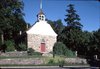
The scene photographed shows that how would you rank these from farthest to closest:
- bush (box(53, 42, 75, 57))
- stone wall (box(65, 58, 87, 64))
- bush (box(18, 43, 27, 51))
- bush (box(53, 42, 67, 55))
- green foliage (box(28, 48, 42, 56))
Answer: bush (box(18, 43, 27, 51)) < bush (box(53, 42, 67, 55)) < bush (box(53, 42, 75, 57)) < green foliage (box(28, 48, 42, 56)) < stone wall (box(65, 58, 87, 64))

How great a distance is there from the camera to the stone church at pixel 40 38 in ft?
190

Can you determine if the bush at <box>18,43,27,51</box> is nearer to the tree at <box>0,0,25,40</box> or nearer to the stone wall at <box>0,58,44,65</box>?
the tree at <box>0,0,25,40</box>

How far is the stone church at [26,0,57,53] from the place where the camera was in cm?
5797

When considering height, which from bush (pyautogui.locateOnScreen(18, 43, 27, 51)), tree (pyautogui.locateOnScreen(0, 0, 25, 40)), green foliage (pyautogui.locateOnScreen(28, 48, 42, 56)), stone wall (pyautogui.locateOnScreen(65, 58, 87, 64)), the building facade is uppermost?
tree (pyautogui.locateOnScreen(0, 0, 25, 40))

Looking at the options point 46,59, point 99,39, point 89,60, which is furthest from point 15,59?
point 99,39

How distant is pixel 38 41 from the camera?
2296 inches

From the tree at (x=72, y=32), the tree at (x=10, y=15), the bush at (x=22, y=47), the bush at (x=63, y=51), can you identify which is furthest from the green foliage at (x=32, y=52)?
the tree at (x=72, y=32)

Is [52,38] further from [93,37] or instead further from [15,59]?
[15,59]

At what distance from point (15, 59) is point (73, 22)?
25821 mm

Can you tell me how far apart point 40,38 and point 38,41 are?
698 mm

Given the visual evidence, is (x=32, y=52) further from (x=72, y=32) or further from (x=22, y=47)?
(x=72, y=32)

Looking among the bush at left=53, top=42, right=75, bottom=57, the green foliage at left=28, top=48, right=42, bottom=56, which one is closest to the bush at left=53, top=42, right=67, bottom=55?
the bush at left=53, top=42, right=75, bottom=57

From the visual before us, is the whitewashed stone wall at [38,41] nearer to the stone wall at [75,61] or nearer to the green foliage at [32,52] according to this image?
the green foliage at [32,52]

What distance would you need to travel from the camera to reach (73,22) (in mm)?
67188
